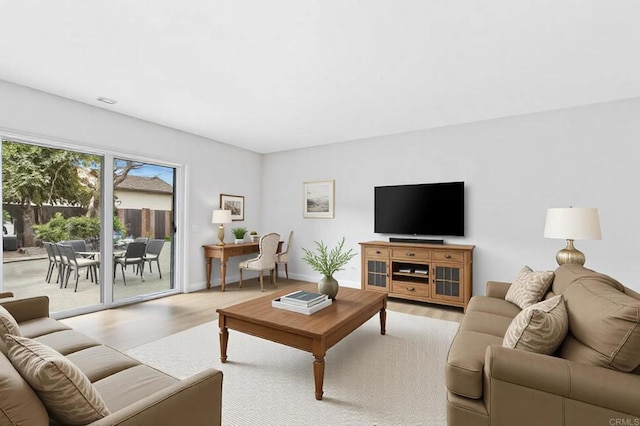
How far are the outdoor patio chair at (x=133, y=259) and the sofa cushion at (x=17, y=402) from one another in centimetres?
359

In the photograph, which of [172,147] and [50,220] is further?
[172,147]

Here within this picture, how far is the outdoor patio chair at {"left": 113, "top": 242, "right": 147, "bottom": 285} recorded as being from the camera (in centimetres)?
411

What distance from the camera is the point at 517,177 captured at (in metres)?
3.94

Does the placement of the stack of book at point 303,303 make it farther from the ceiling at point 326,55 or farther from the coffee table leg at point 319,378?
the ceiling at point 326,55

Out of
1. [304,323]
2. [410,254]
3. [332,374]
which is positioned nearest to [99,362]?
[304,323]

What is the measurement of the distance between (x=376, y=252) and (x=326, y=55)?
2792 mm

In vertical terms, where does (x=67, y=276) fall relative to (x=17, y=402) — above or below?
below

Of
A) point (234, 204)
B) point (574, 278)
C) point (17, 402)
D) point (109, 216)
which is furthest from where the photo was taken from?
point (234, 204)

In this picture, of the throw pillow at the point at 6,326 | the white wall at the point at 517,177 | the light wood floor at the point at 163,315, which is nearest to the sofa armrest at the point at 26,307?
the light wood floor at the point at 163,315

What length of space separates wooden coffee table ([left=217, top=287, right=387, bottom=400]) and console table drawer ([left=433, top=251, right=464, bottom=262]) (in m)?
1.55

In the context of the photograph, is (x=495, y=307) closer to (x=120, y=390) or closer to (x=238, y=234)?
(x=120, y=390)

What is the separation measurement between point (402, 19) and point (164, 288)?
15.3ft

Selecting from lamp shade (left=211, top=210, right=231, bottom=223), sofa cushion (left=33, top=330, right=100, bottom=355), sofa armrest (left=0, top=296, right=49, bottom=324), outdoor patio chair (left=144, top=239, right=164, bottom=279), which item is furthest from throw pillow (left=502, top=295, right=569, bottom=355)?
outdoor patio chair (left=144, top=239, right=164, bottom=279)

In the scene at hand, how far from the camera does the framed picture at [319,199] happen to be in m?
5.43
